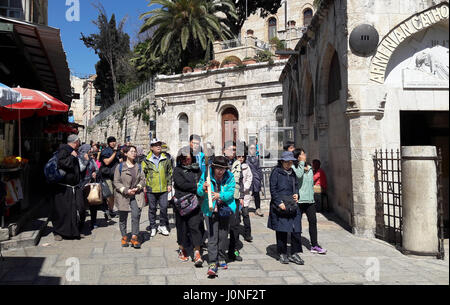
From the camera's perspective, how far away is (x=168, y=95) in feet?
88.6

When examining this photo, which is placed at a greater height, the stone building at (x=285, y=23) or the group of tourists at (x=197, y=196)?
the stone building at (x=285, y=23)

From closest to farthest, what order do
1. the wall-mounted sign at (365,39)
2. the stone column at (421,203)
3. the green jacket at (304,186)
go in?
the stone column at (421,203)
the green jacket at (304,186)
the wall-mounted sign at (365,39)

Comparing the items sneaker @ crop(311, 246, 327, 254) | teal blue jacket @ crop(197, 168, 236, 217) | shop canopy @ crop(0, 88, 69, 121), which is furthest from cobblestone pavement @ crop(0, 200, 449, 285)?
shop canopy @ crop(0, 88, 69, 121)

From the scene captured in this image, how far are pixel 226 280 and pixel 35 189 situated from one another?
10.3 metres

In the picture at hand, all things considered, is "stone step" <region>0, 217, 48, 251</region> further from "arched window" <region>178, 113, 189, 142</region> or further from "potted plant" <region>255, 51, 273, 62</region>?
"arched window" <region>178, 113, 189, 142</region>

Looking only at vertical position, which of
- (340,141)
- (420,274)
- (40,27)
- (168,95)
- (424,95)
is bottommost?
(420,274)

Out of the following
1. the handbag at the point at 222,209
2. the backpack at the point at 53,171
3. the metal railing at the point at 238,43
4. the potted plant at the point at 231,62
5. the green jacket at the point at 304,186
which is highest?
the metal railing at the point at 238,43

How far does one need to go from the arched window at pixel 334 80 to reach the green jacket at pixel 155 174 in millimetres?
4522

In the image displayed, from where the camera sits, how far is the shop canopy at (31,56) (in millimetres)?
6594

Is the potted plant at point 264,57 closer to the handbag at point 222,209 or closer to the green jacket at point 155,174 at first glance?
the green jacket at point 155,174

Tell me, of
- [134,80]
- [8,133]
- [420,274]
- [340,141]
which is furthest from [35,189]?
[134,80]

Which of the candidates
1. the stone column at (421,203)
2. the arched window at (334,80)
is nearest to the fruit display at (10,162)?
the stone column at (421,203)

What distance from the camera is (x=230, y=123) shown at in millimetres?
25312

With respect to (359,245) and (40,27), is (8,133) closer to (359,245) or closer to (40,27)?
(40,27)
